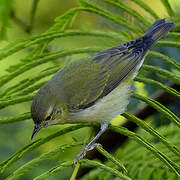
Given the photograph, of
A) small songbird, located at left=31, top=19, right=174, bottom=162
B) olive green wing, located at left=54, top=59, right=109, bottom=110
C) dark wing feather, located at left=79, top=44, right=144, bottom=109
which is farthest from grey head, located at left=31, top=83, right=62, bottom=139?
dark wing feather, located at left=79, top=44, right=144, bottom=109

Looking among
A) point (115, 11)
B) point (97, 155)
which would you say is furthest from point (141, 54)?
point (97, 155)

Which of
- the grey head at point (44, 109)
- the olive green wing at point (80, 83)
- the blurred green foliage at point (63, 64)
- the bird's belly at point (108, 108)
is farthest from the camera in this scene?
the olive green wing at point (80, 83)

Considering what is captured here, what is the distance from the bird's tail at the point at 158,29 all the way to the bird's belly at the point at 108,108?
0.36m

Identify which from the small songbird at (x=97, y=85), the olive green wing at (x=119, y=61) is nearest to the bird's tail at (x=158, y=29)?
the small songbird at (x=97, y=85)

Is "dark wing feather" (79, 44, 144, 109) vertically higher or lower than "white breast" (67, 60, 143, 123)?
higher

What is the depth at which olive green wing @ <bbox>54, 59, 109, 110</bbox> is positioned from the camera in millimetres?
2555

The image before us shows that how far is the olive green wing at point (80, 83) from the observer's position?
255 cm

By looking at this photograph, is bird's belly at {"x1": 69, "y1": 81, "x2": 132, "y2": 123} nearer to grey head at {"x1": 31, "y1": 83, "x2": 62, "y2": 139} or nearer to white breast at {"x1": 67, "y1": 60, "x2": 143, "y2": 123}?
white breast at {"x1": 67, "y1": 60, "x2": 143, "y2": 123}

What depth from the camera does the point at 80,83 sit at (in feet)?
8.46

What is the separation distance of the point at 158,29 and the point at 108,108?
62 cm

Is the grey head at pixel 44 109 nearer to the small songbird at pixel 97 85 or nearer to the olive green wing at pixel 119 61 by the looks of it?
the small songbird at pixel 97 85

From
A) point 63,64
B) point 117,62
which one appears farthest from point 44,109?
point 117,62

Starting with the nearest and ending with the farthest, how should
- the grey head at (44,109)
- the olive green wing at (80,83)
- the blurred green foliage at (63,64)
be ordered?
the blurred green foliage at (63,64), the grey head at (44,109), the olive green wing at (80,83)

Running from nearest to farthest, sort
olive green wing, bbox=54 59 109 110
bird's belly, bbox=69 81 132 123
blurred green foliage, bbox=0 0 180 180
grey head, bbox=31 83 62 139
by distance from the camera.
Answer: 1. blurred green foliage, bbox=0 0 180 180
2. grey head, bbox=31 83 62 139
3. bird's belly, bbox=69 81 132 123
4. olive green wing, bbox=54 59 109 110
